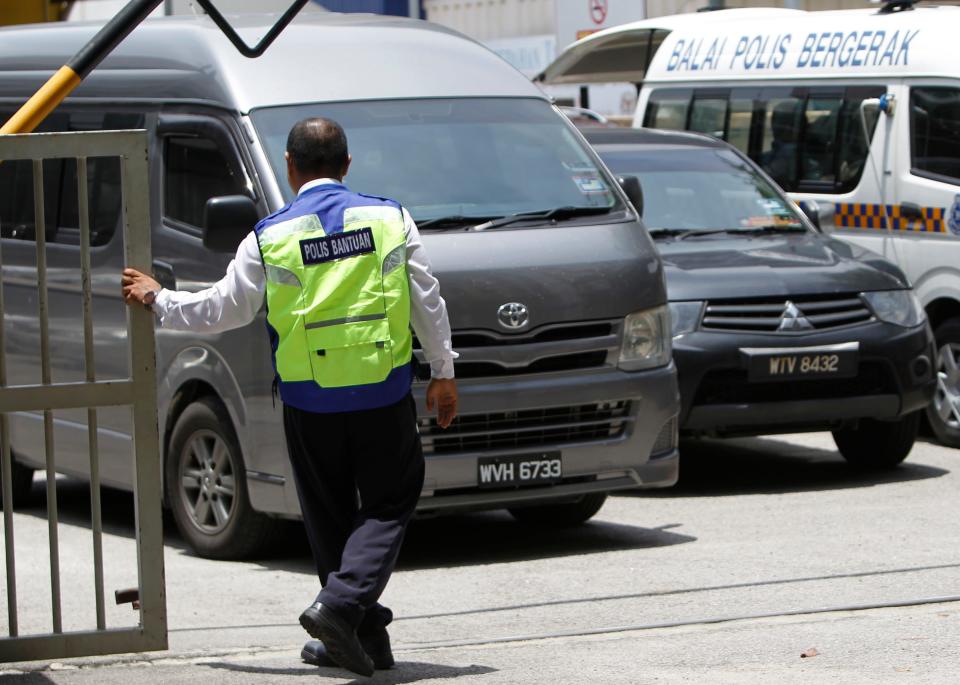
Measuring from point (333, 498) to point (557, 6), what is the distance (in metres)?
14.5

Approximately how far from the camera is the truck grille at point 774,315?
1004 cm

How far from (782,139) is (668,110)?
4.88ft

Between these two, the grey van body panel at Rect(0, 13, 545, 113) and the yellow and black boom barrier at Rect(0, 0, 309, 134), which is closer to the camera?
the yellow and black boom barrier at Rect(0, 0, 309, 134)

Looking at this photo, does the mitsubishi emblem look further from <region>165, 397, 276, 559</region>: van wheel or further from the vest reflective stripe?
the vest reflective stripe

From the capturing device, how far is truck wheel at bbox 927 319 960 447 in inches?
450

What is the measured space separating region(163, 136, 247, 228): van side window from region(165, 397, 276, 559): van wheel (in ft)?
2.82

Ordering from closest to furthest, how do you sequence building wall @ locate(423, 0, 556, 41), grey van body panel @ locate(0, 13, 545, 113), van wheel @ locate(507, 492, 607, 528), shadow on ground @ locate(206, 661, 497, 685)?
shadow on ground @ locate(206, 661, 497, 685) → grey van body panel @ locate(0, 13, 545, 113) → van wheel @ locate(507, 492, 607, 528) → building wall @ locate(423, 0, 556, 41)

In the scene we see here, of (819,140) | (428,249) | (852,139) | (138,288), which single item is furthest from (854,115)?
(138,288)

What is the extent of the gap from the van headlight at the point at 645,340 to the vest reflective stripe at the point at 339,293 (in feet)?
8.76

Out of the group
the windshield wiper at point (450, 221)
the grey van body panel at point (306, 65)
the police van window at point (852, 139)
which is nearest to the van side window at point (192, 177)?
the grey van body panel at point (306, 65)

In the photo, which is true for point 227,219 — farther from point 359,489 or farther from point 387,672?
point 387,672

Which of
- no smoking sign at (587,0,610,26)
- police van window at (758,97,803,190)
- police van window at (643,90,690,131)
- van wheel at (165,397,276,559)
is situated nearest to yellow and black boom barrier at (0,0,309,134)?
van wheel at (165,397,276,559)

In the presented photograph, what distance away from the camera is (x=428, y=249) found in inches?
320

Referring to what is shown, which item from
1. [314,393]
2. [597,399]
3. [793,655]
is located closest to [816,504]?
[597,399]
